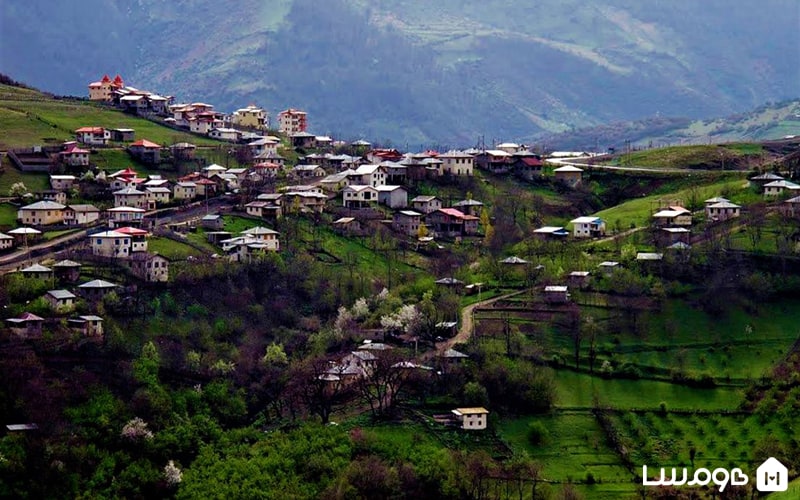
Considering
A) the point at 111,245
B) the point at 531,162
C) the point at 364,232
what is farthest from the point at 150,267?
the point at 531,162

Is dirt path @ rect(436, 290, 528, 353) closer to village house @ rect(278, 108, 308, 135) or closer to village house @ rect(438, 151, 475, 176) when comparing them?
village house @ rect(438, 151, 475, 176)

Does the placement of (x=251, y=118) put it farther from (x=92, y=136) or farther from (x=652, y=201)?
(x=652, y=201)

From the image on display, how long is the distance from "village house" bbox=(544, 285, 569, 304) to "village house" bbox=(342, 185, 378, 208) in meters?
17.7

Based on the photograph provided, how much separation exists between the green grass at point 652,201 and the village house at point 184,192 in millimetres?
22290

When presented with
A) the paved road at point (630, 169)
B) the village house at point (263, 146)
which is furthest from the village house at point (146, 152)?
the paved road at point (630, 169)

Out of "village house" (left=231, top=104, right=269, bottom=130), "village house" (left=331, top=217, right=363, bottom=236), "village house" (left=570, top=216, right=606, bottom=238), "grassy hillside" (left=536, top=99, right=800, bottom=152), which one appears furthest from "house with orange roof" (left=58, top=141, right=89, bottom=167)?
"grassy hillside" (left=536, top=99, right=800, bottom=152)

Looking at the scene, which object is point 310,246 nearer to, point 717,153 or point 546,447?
point 546,447

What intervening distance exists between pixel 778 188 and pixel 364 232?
22328 millimetres

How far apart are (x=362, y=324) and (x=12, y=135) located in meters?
31.8

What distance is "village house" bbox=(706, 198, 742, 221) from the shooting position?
3184 inches

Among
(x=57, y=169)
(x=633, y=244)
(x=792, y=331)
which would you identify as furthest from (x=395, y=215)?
(x=792, y=331)

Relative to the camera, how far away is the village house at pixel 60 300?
63.4m

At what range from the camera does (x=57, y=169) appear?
85.5m

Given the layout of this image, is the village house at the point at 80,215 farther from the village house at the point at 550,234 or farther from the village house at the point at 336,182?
the village house at the point at 550,234
